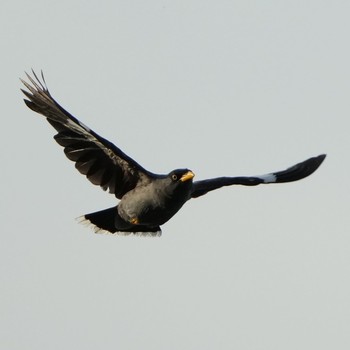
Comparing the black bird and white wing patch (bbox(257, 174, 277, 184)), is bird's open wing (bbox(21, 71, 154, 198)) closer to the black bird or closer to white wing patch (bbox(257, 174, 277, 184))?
the black bird

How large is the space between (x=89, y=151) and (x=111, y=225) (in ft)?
4.66

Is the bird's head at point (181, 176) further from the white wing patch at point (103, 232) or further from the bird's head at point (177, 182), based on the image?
the white wing patch at point (103, 232)

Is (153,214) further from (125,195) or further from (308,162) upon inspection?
(308,162)

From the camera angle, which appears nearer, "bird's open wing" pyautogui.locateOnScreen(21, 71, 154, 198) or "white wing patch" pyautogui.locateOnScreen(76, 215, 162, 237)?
"bird's open wing" pyautogui.locateOnScreen(21, 71, 154, 198)

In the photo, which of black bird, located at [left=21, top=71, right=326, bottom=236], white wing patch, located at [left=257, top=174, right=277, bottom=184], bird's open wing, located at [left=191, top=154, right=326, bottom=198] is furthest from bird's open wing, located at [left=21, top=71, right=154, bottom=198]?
white wing patch, located at [left=257, top=174, right=277, bottom=184]

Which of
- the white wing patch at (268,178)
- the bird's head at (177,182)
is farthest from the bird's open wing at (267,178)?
the bird's head at (177,182)

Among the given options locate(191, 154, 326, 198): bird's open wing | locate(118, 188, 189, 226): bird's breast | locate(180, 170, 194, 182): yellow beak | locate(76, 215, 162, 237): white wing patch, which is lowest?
locate(118, 188, 189, 226): bird's breast

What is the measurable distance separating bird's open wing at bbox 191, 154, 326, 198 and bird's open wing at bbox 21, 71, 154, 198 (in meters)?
1.17

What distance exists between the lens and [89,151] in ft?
62.2

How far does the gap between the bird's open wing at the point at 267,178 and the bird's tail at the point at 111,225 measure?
92cm

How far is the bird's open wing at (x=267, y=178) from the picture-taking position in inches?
778

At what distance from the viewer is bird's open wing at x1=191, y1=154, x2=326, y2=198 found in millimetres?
19750

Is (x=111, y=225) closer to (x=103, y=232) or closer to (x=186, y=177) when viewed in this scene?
(x=103, y=232)

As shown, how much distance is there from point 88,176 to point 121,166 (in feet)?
1.99
